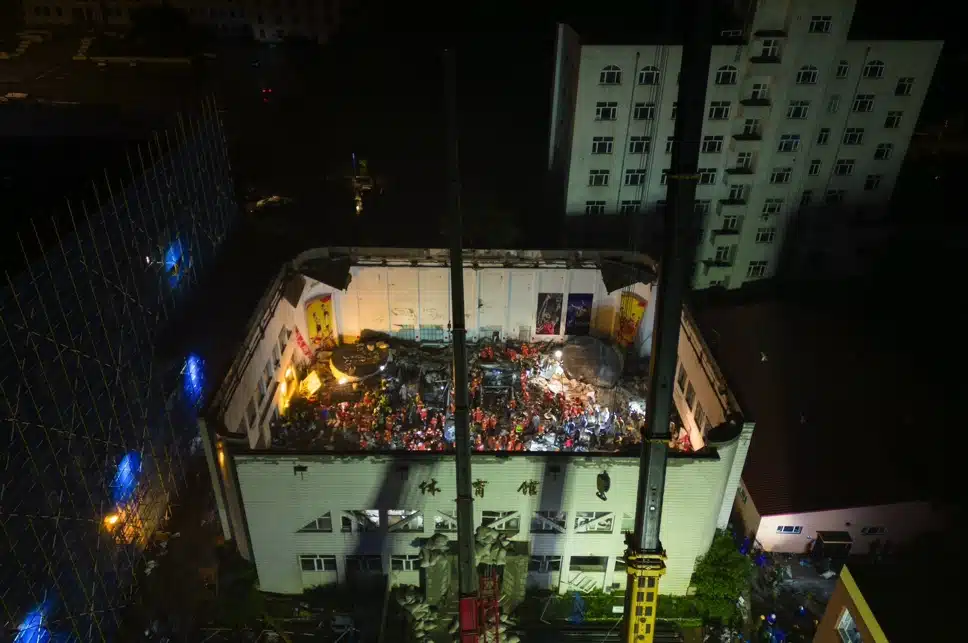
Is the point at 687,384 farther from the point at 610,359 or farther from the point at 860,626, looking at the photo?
the point at 860,626

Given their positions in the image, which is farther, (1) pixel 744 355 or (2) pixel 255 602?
(1) pixel 744 355

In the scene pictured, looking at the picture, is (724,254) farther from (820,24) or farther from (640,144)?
(820,24)

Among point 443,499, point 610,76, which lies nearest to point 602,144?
point 610,76

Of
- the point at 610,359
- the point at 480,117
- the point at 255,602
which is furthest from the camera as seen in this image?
the point at 480,117

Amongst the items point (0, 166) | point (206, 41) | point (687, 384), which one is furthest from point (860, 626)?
point (206, 41)

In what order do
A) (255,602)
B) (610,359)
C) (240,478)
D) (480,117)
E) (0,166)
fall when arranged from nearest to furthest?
(240,478) < (255,602) < (0,166) < (610,359) < (480,117)

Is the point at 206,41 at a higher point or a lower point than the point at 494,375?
higher
